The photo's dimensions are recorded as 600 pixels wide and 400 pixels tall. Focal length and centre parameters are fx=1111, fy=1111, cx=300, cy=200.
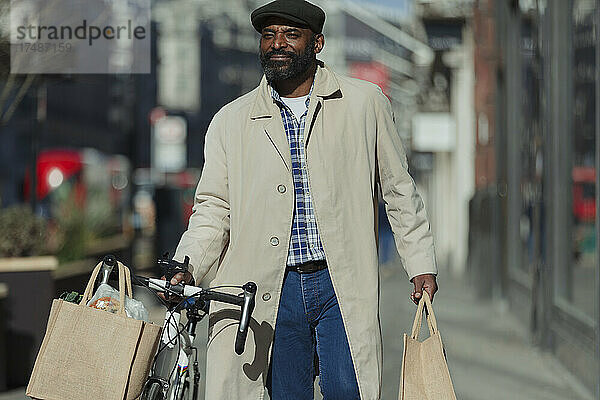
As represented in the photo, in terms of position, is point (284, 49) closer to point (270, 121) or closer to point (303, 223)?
point (270, 121)

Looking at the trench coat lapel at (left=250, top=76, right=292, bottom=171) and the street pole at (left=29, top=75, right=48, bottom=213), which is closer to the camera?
the trench coat lapel at (left=250, top=76, right=292, bottom=171)

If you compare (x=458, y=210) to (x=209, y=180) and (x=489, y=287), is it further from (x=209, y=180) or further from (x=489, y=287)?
(x=209, y=180)

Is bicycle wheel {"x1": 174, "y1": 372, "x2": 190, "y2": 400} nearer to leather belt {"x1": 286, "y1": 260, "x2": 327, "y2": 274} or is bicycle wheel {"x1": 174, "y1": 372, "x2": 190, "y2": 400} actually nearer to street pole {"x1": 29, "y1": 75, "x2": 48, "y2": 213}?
leather belt {"x1": 286, "y1": 260, "x2": 327, "y2": 274}

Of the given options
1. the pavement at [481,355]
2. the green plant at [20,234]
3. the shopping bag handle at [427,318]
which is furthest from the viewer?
the green plant at [20,234]

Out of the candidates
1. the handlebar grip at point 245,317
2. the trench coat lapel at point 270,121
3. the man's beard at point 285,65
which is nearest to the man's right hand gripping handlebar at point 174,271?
the handlebar grip at point 245,317

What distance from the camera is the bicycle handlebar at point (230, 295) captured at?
3395mm

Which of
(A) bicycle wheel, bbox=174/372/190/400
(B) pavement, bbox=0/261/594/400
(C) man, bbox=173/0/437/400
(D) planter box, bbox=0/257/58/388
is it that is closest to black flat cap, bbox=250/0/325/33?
(C) man, bbox=173/0/437/400

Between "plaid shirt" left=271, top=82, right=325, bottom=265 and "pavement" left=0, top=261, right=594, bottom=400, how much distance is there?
26.1 inches

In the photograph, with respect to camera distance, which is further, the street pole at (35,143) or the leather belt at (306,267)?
the street pole at (35,143)

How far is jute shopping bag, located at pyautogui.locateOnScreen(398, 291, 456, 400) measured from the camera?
11.1 feet

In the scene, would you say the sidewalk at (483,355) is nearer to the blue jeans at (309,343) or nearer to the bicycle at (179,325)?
the blue jeans at (309,343)

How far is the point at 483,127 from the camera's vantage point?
14.5m

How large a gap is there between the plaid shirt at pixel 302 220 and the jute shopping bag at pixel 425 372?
459mm

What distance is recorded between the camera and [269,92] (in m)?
3.79
